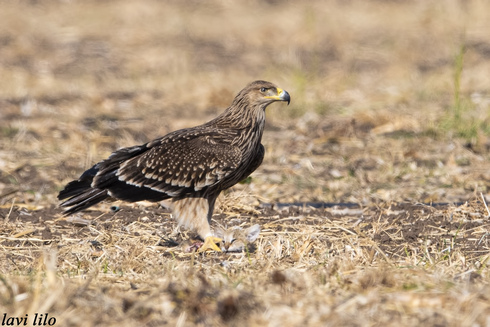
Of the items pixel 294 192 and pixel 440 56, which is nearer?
pixel 294 192

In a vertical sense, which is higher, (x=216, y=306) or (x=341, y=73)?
(x=216, y=306)

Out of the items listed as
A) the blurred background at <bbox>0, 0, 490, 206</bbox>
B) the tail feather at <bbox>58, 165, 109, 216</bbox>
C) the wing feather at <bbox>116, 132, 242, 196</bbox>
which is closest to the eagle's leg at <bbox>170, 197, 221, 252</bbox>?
the wing feather at <bbox>116, 132, 242, 196</bbox>

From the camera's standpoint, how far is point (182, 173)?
6.48 metres

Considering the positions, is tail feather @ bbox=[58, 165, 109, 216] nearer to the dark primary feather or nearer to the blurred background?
the dark primary feather

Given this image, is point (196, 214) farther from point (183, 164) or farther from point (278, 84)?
point (278, 84)

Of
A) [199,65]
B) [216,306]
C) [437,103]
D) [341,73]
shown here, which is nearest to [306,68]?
[341,73]

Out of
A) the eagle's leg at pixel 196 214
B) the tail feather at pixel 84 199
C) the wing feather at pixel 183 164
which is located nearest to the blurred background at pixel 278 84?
the eagle's leg at pixel 196 214

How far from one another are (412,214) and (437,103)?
553 cm

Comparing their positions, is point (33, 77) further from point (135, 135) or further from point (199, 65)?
point (135, 135)

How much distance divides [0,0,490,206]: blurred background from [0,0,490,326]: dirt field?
44mm

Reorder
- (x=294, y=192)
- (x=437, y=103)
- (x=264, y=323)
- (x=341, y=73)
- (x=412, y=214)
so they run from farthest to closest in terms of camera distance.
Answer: (x=341, y=73) → (x=437, y=103) → (x=294, y=192) → (x=412, y=214) → (x=264, y=323)

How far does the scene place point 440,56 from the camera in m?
16.4

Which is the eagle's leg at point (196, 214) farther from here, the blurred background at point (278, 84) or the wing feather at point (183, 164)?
the blurred background at point (278, 84)

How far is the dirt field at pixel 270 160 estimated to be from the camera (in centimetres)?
440
